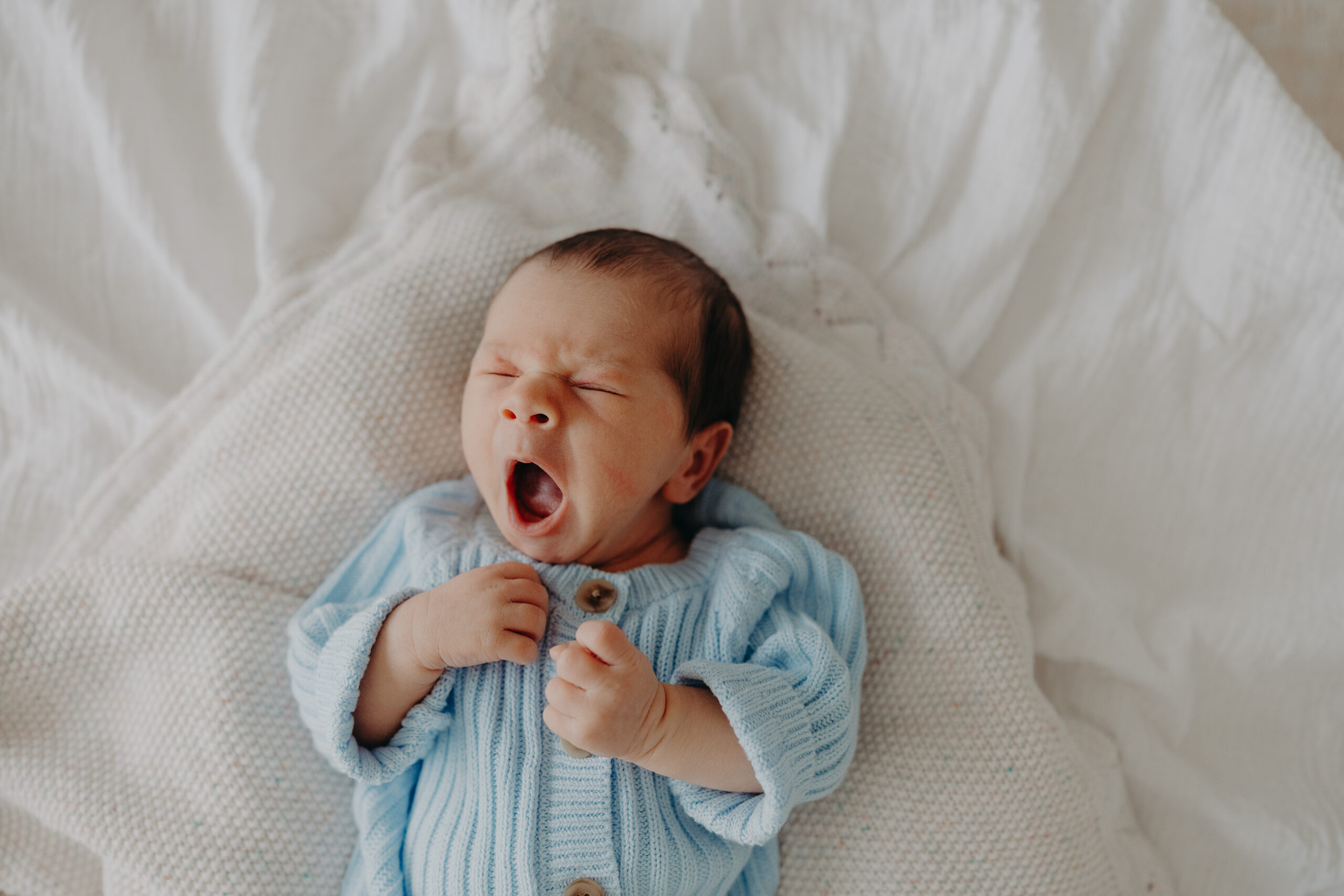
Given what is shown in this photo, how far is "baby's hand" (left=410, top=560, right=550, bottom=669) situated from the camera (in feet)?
3.67

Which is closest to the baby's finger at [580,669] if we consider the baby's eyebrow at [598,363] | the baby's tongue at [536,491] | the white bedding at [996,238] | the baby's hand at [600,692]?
the baby's hand at [600,692]

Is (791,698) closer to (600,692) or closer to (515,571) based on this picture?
(600,692)

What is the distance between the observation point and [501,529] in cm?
122

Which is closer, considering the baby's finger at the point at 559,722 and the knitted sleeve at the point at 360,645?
the baby's finger at the point at 559,722

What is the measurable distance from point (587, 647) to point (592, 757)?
203mm

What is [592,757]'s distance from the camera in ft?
3.85

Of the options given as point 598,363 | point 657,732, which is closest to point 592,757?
point 657,732

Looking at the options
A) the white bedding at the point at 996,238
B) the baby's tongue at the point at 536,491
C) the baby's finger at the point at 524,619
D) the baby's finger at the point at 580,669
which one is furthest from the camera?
the white bedding at the point at 996,238

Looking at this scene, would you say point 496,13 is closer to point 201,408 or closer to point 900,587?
point 201,408

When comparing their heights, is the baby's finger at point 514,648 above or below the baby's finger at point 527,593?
below

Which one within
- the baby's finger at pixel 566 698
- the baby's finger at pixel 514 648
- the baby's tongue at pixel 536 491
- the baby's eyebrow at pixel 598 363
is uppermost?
the baby's eyebrow at pixel 598 363

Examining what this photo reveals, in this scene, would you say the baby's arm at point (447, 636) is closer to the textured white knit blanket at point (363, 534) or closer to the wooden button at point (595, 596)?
the wooden button at point (595, 596)

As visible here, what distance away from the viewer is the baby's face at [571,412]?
3.84ft

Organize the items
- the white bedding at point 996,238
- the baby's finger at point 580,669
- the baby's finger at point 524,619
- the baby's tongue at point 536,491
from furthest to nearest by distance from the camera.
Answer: the white bedding at point 996,238 → the baby's tongue at point 536,491 → the baby's finger at point 524,619 → the baby's finger at point 580,669
